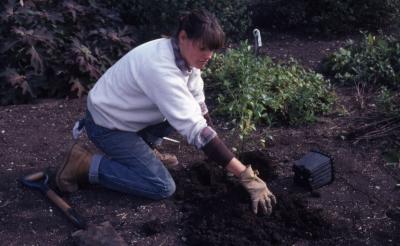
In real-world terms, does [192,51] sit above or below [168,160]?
above

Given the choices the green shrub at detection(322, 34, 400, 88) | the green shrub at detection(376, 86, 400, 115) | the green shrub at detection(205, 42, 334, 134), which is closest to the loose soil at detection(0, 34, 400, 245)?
the green shrub at detection(205, 42, 334, 134)

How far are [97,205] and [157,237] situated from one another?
500 mm

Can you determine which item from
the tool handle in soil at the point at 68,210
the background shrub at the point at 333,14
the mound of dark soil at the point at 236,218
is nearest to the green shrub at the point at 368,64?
the background shrub at the point at 333,14

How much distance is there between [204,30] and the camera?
129 inches

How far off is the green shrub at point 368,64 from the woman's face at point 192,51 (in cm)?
234

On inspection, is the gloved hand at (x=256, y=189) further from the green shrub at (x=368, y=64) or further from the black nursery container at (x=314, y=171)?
the green shrub at (x=368, y=64)

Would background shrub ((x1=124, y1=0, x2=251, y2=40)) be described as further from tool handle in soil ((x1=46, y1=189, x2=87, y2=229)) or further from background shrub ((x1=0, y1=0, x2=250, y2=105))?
tool handle in soil ((x1=46, y1=189, x2=87, y2=229))

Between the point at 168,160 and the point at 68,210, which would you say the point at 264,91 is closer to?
the point at 168,160

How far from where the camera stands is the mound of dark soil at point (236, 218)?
11.2 ft

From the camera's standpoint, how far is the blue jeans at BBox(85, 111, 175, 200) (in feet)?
12.4

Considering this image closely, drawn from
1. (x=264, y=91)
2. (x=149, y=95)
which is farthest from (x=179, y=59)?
(x=264, y=91)

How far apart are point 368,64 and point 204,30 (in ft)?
8.62

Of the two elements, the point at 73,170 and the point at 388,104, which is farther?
the point at 388,104

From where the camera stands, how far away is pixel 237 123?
4695mm
